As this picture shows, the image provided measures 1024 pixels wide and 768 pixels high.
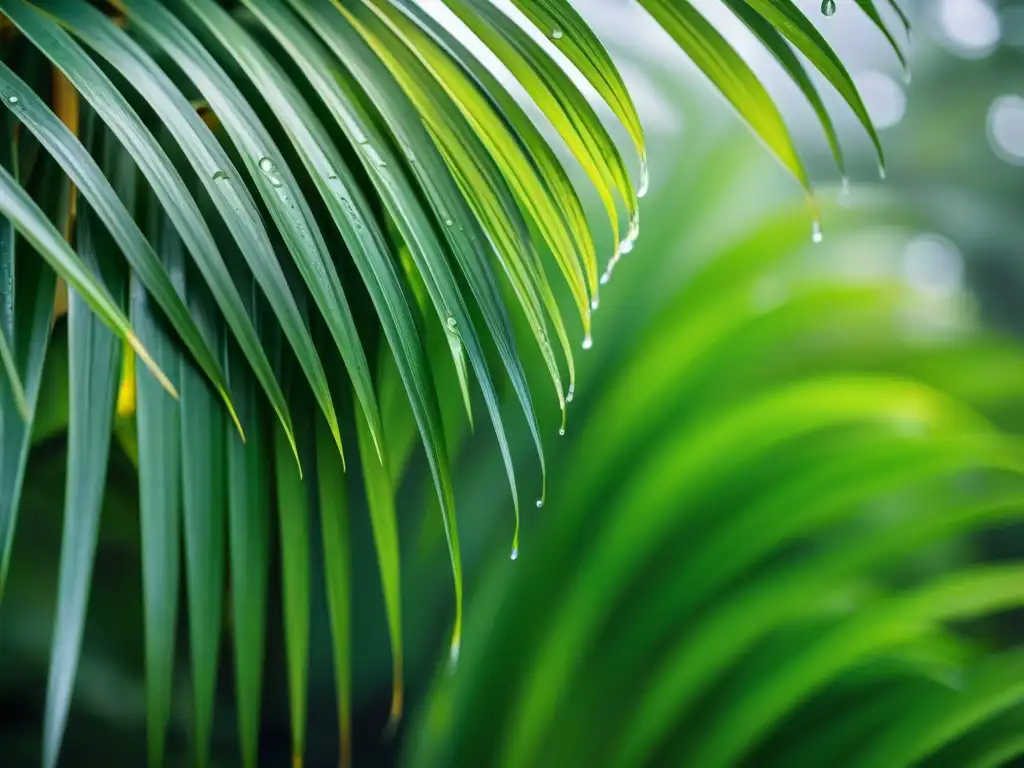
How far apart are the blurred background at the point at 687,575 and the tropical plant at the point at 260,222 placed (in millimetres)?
305

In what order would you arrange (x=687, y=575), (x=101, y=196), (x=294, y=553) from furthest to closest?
(x=687, y=575) → (x=294, y=553) → (x=101, y=196)

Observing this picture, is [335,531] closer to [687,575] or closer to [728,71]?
[728,71]

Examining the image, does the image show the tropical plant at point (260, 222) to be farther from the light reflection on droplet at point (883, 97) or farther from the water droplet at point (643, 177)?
the light reflection on droplet at point (883, 97)

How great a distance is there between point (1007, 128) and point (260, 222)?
886 mm

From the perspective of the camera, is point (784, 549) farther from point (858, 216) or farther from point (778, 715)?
point (858, 216)

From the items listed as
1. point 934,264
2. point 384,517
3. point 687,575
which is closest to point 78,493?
point 384,517

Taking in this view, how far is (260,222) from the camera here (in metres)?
0.31

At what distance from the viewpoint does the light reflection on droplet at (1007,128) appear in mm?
896

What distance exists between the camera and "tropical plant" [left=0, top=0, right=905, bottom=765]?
297 mm

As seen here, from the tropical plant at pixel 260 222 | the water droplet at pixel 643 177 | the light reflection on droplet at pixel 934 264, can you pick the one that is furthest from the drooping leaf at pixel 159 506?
the light reflection on droplet at pixel 934 264

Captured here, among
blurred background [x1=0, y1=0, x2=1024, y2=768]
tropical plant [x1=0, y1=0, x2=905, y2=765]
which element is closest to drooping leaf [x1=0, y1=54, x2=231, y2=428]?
tropical plant [x1=0, y1=0, x2=905, y2=765]

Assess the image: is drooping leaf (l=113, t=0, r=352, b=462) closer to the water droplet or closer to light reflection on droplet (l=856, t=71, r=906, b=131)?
the water droplet

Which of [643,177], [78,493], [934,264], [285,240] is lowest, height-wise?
[78,493]

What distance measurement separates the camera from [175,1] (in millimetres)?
358
